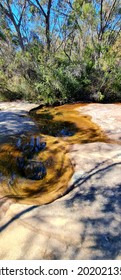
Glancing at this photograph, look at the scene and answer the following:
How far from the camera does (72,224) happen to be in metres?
2.21

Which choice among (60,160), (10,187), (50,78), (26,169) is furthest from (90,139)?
(50,78)

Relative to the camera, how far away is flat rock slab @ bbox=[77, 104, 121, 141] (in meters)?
4.79

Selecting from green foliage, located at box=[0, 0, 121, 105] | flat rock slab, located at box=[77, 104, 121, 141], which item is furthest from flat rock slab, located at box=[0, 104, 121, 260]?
green foliage, located at box=[0, 0, 121, 105]

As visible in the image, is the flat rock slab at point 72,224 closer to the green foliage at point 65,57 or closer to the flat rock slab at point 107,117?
the flat rock slab at point 107,117

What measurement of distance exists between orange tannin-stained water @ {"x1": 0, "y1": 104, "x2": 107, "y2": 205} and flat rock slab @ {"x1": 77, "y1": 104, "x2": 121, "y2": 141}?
0.20 metres

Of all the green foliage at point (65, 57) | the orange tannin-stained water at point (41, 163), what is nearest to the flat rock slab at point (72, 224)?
the orange tannin-stained water at point (41, 163)

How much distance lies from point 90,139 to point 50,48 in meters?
5.45

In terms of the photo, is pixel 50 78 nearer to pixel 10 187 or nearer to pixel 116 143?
pixel 116 143

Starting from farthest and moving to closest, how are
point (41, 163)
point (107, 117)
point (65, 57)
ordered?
1. point (65, 57)
2. point (107, 117)
3. point (41, 163)

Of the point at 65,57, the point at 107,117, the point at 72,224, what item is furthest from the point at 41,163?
the point at 65,57

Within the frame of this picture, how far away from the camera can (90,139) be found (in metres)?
4.48

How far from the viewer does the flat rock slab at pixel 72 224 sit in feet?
6.36

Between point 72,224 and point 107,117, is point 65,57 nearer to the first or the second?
point 107,117

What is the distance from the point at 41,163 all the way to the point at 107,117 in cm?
282
